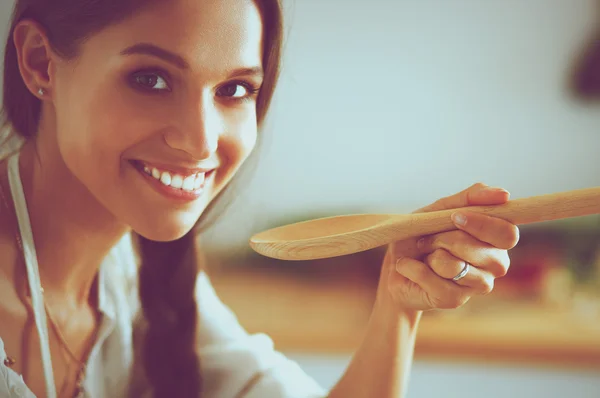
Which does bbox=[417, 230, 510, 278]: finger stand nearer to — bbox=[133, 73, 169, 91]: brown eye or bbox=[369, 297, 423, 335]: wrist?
bbox=[369, 297, 423, 335]: wrist

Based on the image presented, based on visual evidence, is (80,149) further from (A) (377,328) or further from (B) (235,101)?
(A) (377,328)

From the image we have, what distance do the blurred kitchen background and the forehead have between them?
0.57 ft

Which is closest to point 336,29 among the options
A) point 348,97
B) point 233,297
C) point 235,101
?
point 348,97

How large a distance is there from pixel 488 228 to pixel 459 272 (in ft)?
0.13

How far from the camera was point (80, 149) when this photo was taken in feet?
1.42

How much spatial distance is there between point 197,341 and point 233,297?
0.28ft

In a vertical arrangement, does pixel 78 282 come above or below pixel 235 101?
below


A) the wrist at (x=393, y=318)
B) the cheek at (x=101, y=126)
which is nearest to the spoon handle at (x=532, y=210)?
the wrist at (x=393, y=318)

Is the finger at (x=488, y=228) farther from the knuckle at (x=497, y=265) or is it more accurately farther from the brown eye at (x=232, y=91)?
the brown eye at (x=232, y=91)

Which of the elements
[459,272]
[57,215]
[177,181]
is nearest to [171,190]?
[177,181]

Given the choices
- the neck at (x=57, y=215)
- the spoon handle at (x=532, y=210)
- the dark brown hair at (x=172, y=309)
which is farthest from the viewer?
the dark brown hair at (x=172, y=309)

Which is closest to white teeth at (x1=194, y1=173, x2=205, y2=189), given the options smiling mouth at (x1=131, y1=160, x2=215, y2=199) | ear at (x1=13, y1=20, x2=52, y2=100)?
smiling mouth at (x1=131, y1=160, x2=215, y2=199)

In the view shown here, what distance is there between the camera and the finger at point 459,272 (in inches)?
16.3

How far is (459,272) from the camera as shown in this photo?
415mm
